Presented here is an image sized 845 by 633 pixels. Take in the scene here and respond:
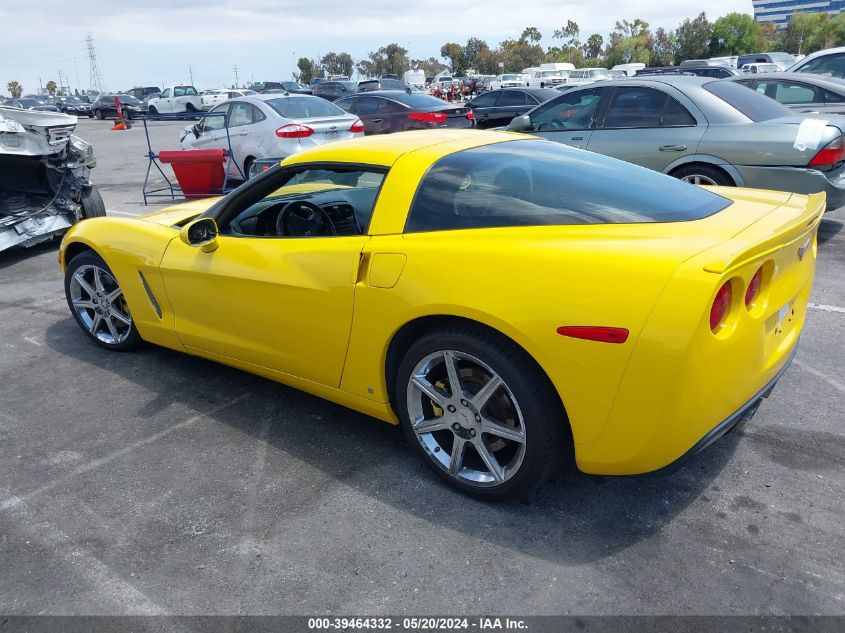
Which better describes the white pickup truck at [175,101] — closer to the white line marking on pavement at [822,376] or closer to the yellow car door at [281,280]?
the yellow car door at [281,280]

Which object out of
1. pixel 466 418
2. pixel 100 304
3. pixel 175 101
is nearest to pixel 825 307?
pixel 466 418

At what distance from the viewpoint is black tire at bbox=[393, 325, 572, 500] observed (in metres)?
2.45

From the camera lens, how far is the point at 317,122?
34.2 feet

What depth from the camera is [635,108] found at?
6.96 meters

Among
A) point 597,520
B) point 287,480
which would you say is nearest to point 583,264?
point 597,520

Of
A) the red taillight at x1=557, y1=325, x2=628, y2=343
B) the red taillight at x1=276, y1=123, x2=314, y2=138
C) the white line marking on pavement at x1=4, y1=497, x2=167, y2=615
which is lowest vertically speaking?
the white line marking on pavement at x1=4, y1=497, x2=167, y2=615

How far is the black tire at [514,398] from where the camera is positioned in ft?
8.04

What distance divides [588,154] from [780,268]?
1199mm

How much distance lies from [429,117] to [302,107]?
3772 millimetres

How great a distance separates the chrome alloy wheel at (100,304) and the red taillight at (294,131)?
591 cm

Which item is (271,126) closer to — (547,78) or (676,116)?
(676,116)

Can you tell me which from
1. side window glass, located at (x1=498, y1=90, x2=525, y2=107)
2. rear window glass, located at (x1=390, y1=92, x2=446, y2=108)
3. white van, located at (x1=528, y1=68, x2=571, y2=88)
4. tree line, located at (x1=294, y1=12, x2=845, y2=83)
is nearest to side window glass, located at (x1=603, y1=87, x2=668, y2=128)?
rear window glass, located at (x1=390, y1=92, x2=446, y2=108)

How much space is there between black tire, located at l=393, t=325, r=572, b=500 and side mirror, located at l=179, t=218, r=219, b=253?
1387mm

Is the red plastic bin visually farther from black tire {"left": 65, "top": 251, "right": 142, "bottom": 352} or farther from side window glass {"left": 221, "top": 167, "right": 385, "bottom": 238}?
side window glass {"left": 221, "top": 167, "right": 385, "bottom": 238}
